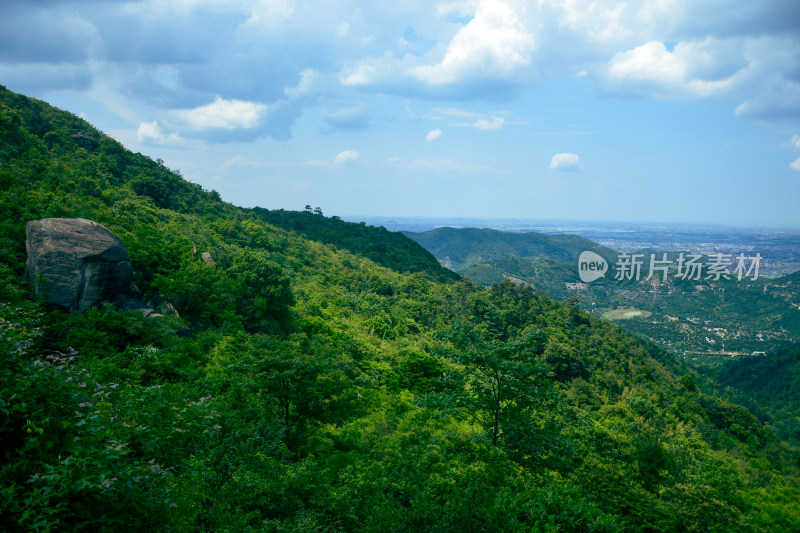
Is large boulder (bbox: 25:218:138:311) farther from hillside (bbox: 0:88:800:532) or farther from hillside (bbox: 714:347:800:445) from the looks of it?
hillside (bbox: 714:347:800:445)

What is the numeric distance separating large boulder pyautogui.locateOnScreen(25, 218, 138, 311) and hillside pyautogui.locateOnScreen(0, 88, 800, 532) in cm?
82

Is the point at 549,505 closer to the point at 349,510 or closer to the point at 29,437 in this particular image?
the point at 349,510

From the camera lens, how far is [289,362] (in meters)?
13.7

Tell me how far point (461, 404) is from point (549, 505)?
366cm

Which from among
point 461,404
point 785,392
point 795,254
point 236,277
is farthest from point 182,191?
point 795,254

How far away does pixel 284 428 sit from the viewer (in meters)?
12.9

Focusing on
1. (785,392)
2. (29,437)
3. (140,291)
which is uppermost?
(29,437)

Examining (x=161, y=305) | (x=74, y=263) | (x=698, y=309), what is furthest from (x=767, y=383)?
(x=74, y=263)

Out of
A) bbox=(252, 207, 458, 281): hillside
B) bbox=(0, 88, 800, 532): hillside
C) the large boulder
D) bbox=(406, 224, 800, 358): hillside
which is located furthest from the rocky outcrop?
bbox=(406, 224, 800, 358): hillside

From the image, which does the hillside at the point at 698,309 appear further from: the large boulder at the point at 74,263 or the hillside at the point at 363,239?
the large boulder at the point at 74,263

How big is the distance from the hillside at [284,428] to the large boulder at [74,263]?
0.82 m

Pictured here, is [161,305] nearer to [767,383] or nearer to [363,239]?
[363,239]

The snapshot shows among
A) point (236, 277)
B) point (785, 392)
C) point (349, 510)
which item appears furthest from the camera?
point (785, 392)

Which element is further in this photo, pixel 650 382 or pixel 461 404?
pixel 650 382
